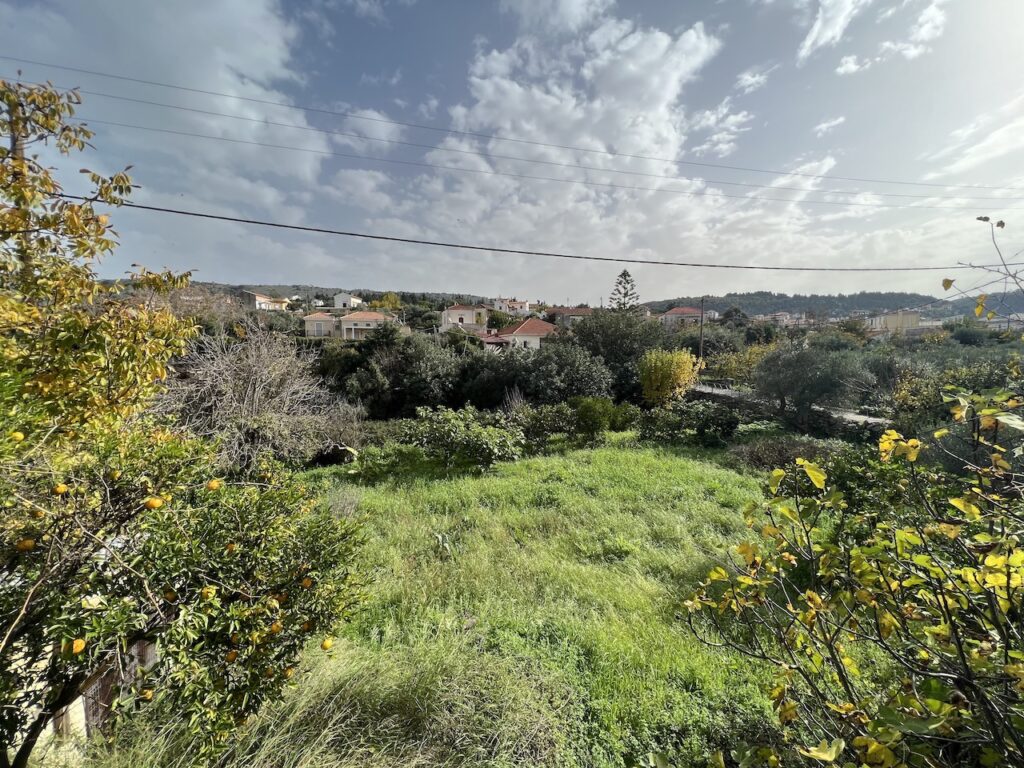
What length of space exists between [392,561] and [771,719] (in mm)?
3596

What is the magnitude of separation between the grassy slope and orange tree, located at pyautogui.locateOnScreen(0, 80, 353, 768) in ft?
2.13

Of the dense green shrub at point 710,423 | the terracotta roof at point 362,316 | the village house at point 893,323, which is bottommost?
the dense green shrub at point 710,423

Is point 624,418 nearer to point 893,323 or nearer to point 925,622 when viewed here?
point 925,622


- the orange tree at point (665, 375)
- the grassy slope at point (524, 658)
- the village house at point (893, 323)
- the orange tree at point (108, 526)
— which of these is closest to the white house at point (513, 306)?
the village house at point (893, 323)

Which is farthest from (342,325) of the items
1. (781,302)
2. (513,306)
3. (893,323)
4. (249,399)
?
(781,302)

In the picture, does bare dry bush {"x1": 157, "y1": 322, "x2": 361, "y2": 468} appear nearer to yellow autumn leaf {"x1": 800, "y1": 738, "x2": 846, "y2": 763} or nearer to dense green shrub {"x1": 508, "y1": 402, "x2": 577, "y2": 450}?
dense green shrub {"x1": 508, "y1": 402, "x2": 577, "y2": 450}

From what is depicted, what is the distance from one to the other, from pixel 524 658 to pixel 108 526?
253 centimetres

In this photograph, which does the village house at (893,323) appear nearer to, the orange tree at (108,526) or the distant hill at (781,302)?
the distant hill at (781,302)

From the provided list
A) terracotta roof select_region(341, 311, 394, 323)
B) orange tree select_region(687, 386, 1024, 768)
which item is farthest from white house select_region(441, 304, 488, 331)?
orange tree select_region(687, 386, 1024, 768)

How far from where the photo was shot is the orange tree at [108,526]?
1282 mm

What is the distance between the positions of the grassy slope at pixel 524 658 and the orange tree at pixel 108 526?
0.65 meters

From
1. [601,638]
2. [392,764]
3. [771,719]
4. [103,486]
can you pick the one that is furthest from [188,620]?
[771,719]

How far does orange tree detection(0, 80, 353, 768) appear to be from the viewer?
1.28 m

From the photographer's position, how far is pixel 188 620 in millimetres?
1405
